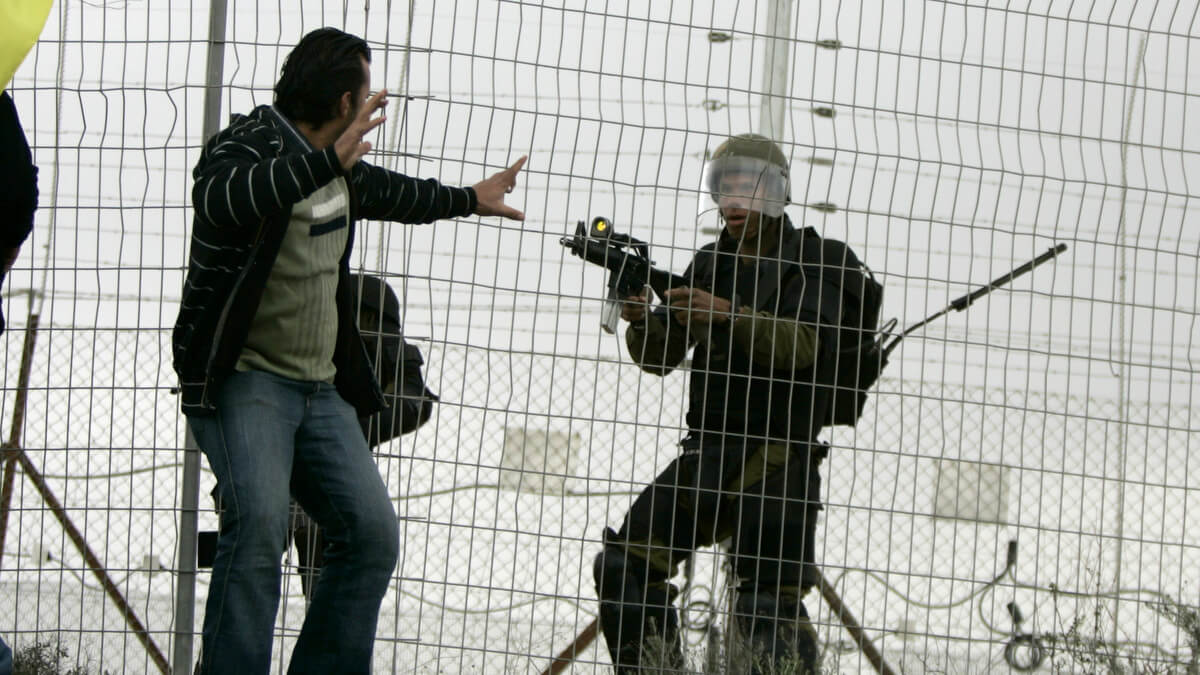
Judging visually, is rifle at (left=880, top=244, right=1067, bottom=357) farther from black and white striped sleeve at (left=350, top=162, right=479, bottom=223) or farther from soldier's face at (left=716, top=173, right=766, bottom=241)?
black and white striped sleeve at (left=350, top=162, right=479, bottom=223)

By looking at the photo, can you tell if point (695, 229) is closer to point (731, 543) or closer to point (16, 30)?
point (731, 543)

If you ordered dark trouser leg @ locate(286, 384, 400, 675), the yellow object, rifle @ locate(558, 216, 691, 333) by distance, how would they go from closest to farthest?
the yellow object < dark trouser leg @ locate(286, 384, 400, 675) < rifle @ locate(558, 216, 691, 333)

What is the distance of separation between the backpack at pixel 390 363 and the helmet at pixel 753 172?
967 mm

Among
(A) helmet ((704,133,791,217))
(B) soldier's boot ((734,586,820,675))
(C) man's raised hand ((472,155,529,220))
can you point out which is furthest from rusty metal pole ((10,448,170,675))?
(A) helmet ((704,133,791,217))

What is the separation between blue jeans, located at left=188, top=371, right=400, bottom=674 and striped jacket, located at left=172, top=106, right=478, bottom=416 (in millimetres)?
79

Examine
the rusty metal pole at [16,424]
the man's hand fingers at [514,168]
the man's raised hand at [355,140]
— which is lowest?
the rusty metal pole at [16,424]

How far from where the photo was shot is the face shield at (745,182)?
15.1ft

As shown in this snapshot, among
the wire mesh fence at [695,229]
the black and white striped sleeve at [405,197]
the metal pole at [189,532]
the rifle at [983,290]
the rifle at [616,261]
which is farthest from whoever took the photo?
the rifle at [983,290]

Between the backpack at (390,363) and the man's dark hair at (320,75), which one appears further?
the backpack at (390,363)

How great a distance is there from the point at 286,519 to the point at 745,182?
71.3 inches

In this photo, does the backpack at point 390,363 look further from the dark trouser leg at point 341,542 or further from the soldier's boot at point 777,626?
the soldier's boot at point 777,626

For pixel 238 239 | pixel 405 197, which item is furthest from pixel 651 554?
pixel 238 239

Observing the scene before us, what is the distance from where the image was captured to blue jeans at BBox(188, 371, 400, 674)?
11.2 feet

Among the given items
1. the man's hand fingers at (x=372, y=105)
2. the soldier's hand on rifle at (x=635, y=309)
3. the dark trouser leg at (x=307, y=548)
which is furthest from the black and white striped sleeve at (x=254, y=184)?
the soldier's hand on rifle at (x=635, y=309)
